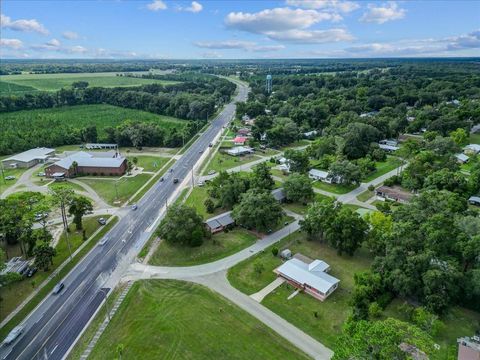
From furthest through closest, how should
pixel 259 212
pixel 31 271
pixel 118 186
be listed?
pixel 118 186, pixel 259 212, pixel 31 271

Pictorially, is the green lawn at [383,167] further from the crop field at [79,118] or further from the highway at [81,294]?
the crop field at [79,118]

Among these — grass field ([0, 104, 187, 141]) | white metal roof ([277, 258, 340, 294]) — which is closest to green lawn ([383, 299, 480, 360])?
white metal roof ([277, 258, 340, 294])

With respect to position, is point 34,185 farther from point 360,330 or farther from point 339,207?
point 360,330

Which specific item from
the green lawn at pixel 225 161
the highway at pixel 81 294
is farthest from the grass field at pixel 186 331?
the green lawn at pixel 225 161

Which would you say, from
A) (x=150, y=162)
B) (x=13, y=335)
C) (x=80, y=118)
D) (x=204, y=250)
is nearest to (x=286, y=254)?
(x=204, y=250)

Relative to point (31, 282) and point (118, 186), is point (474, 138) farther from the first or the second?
point (31, 282)

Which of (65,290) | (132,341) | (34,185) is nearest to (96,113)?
(34,185)
